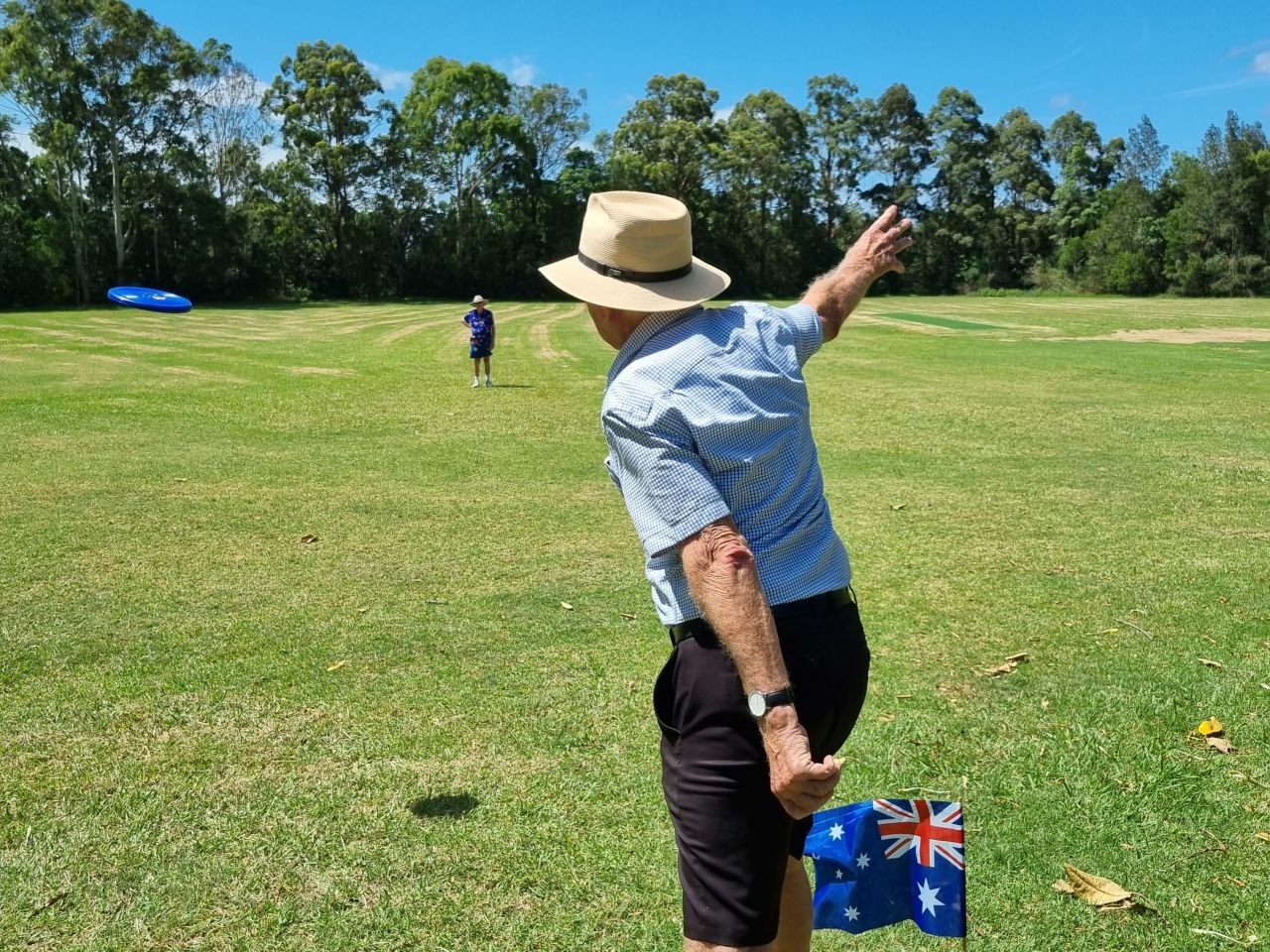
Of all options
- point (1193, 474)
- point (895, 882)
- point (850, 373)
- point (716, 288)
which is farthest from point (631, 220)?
point (850, 373)

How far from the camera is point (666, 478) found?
212 centimetres

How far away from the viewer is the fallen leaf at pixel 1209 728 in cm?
446

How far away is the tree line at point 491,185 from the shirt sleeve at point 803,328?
51.5 m

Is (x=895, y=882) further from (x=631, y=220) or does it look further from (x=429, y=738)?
(x=429, y=738)

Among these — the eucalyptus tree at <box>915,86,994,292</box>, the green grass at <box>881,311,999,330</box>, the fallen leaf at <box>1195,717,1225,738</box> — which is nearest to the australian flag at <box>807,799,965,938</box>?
the fallen leaf at <box>1195,717,1225,738</box>

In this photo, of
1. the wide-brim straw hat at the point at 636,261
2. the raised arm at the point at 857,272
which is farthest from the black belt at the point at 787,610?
the raised arm at the point at 857,272

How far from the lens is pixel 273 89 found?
198ft

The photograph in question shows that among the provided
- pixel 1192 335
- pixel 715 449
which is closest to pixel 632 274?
pixel 715 449

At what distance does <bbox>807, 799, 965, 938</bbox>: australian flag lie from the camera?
2857mm

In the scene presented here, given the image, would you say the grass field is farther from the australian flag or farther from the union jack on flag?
the union jack on flag

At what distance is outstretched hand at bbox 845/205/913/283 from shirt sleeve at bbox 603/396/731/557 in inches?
49.3

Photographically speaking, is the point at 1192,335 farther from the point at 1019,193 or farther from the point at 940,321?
the point at 1019,193

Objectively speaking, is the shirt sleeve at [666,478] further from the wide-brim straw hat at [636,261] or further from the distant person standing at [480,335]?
the distant person standing at [480,335]

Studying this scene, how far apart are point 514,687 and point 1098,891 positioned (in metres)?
2.69
